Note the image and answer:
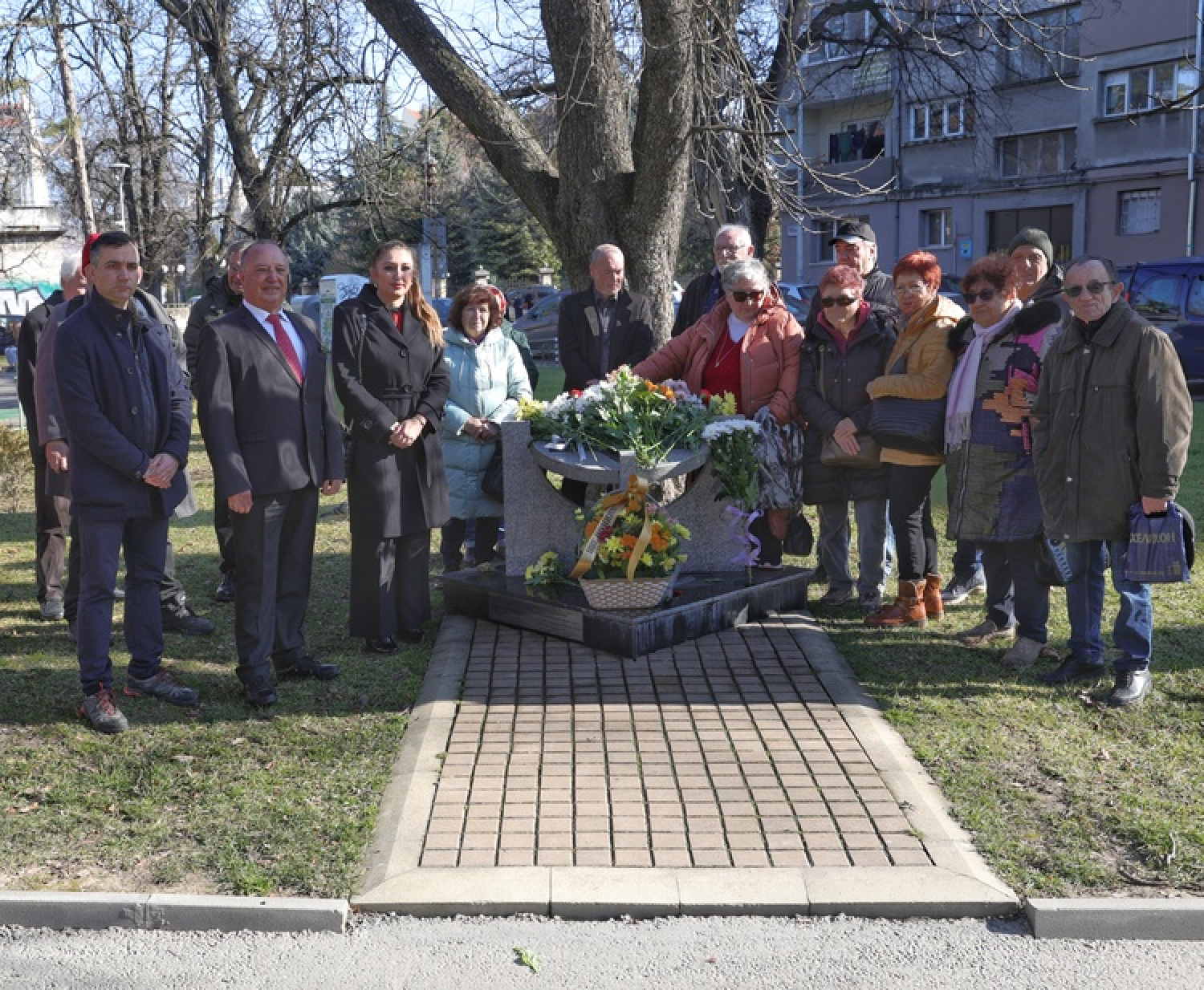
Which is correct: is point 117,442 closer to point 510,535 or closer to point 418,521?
point 418,521

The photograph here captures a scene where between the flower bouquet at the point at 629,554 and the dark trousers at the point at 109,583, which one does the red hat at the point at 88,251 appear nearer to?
the dark trousers at the point at 109,583

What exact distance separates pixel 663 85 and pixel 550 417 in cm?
228

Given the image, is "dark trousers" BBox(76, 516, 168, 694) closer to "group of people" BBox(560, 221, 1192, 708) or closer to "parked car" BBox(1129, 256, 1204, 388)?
"group of people" BBox(560, 221, 1192, 708)

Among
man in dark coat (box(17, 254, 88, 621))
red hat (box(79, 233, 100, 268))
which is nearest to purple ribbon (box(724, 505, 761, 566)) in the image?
red hat (box(79, 233, 100, 268))

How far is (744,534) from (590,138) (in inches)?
114

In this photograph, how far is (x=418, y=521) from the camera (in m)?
7.29

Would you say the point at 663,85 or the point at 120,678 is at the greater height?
the point at 663,85

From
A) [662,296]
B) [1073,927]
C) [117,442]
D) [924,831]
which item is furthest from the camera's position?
[662,296]

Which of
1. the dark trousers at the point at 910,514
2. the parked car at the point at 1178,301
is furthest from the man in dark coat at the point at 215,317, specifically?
the parked car at the point at 1178,301

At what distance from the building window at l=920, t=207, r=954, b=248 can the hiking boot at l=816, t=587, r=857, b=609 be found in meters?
35.7

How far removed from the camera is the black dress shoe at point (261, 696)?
629 centimetres

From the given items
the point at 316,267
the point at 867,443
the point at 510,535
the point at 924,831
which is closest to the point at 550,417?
the point at 510,535

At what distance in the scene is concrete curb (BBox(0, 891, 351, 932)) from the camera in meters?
4.22

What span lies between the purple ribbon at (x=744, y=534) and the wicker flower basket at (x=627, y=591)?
2.30 ft
